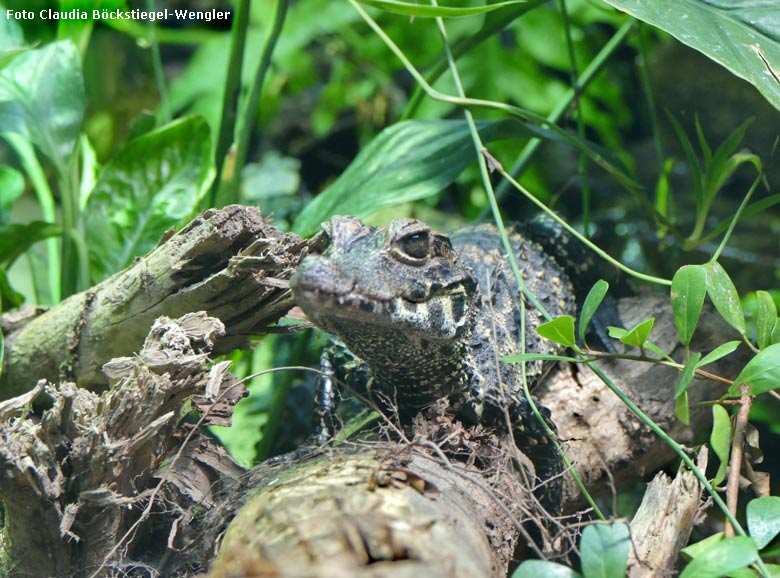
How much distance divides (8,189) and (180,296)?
1652 mm

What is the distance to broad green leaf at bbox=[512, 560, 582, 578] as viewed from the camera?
55.7 inches

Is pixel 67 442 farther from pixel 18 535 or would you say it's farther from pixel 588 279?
pixel 588 279

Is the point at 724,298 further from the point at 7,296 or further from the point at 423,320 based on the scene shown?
the point at 7,296

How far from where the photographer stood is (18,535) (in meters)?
1.71

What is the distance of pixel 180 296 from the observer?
2121 millimetres

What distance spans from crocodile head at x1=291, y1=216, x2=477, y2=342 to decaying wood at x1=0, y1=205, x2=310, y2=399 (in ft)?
0.68

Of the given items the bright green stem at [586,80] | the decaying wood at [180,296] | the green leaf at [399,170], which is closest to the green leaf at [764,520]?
the decaying wood at [180,296]

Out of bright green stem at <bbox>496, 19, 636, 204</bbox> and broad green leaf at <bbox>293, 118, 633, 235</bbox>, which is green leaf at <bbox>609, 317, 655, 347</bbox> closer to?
broad green leaf at <bbox>293, 118, 633, 235</bbox>

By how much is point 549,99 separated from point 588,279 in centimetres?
196

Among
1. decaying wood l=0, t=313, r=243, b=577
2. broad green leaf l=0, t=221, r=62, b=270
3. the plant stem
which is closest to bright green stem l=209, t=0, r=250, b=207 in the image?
broad green leaf l=0, t=221, r=62, b=270

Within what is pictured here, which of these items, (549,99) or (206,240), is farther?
(549,99)

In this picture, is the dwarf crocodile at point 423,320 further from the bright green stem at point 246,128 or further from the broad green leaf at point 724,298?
the bright green stem at point 246,128

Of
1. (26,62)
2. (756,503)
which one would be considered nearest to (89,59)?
(26,62)

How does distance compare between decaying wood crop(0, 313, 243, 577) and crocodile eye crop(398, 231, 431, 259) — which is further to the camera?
crocodile eye crop(398, 231, 431, 259)
